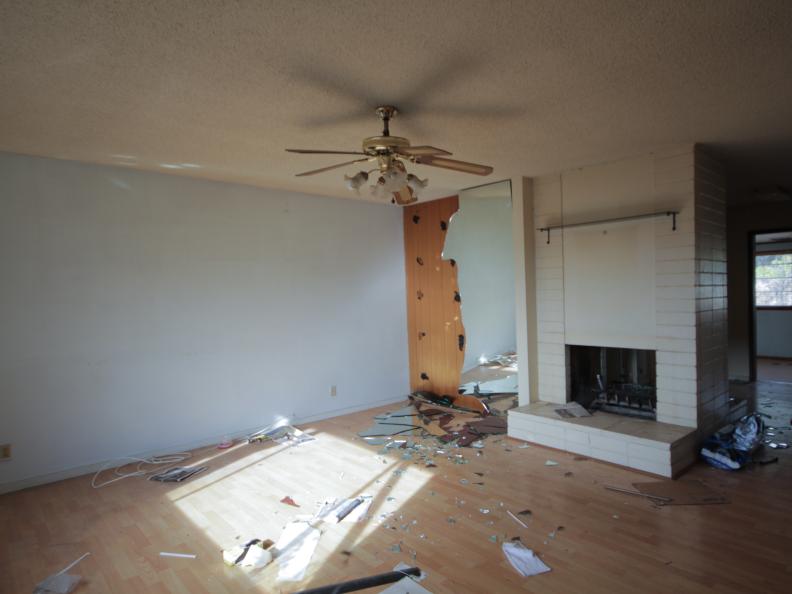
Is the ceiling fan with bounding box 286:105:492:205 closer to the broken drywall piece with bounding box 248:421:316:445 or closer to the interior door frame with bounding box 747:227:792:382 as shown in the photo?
the broken drywall piece with bounding box 248:421:316:445

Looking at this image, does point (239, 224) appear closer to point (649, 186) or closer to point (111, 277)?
point (111, 277)

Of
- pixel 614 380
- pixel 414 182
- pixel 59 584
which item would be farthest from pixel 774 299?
pixel 59 584

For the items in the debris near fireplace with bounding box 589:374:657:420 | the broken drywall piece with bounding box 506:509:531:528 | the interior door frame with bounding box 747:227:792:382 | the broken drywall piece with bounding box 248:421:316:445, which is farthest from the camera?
the interior door frame with bounding box 747:227:792:382

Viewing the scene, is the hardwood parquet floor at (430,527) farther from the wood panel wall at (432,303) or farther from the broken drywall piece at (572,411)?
the wood panel wall at (432,303)

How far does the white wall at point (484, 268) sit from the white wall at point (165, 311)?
43.9 inches

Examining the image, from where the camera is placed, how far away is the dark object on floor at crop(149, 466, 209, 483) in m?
3.58

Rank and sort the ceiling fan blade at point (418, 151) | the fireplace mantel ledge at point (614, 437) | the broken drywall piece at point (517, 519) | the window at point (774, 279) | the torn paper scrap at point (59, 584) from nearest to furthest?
the torn paper scrap at point (59, 584) < the ceiling fan blade at point (418, 151) < the broken drywall piece at point (517, 519) < the fireplace mantel ledge at point (614, 437) < the window at point (774, 279)

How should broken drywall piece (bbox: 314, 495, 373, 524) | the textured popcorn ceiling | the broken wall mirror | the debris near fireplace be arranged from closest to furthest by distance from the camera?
the textured popcorn ceiling
broken drywall piece (bbox: 314, 495, 373, 524)
the debris near fireplace
the broken wall mirror

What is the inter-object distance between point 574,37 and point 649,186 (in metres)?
2.28

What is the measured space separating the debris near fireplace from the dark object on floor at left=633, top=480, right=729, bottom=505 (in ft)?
2.50

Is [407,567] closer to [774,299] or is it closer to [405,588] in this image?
[405,588]

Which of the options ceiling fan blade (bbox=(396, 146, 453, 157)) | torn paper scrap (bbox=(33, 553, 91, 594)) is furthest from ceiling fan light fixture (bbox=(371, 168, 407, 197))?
torn paper scrap (bbox=(33, 553, 91, 594))

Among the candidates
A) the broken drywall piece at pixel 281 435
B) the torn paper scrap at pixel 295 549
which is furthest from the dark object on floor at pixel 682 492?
the broken drywall piece at pixel 281 435

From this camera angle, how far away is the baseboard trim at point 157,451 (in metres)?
3.45
